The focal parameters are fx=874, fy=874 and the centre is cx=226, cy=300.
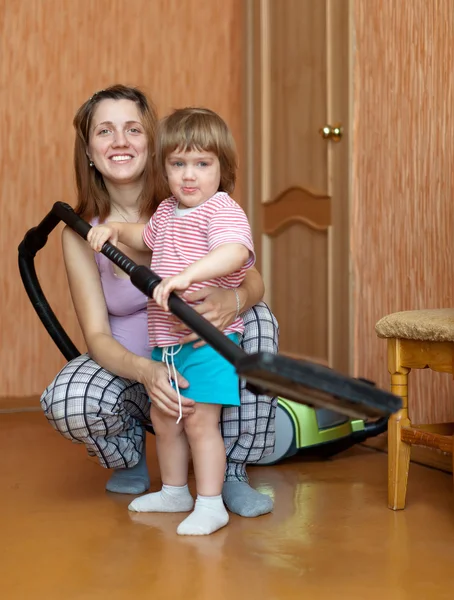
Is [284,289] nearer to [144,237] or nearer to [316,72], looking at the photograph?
[316,72]

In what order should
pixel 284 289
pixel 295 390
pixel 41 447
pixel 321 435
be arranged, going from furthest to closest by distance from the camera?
pixel 284 289 → pixel 41 447 → pixel 321 435 → pixel 295 390

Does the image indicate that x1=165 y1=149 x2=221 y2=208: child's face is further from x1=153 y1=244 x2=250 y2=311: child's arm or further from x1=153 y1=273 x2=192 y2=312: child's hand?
x1=153 y1=273 x2=192 y2=312: child's hand

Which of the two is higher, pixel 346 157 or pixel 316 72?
pixel 316 72

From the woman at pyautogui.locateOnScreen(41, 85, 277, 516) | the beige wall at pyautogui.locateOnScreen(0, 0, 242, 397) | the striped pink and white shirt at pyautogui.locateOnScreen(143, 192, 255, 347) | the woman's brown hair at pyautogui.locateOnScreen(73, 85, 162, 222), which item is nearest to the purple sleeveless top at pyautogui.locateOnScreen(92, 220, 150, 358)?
the woman at pyautogui.locateOnScreen(41, 85, 277, 516)

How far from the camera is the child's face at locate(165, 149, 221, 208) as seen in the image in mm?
1776

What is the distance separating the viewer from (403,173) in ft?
8.61

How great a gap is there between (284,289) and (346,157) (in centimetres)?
66

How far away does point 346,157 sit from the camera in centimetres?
294

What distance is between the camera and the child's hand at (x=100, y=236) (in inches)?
69.6

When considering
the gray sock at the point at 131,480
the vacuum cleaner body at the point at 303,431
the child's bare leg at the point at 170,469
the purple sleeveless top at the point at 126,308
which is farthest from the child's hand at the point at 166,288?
the vacuum cleaner body at the point at 303,431

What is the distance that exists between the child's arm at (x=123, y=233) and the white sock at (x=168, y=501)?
1.77 ft

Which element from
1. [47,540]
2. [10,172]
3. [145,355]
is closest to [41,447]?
[145,355]

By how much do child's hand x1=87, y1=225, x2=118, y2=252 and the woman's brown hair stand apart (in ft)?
0.83

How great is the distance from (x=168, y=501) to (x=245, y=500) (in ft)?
0.56
